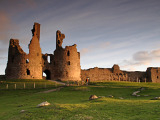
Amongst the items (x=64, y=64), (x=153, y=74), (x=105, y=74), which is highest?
(x=64, y=64)

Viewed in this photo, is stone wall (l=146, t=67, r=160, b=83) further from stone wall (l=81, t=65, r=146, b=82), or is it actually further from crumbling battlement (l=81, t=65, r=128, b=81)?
crumbling battlement (l=81, t=65, r=128, b=81)

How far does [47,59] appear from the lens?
58625 millimetres

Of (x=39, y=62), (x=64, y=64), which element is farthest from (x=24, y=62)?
(x=64, y=64)

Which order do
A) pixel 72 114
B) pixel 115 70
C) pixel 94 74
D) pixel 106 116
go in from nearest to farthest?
pixel 106 116
pixel 72 114
pixel 94 74
pixel 115 70

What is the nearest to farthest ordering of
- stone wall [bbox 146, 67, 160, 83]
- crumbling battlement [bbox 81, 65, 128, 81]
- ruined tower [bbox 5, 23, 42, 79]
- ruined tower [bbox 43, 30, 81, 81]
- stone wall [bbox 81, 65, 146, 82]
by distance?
ruined tower [bbox 5, 23, 42, 79]
ruined tower [bbox 43, 30, 81, 81]
crumbling battlement [bbox 81, 65, 128, 81]
stone wall [bbox 81, 65, 146, 82]
stone wall [bbox 146, 67, 160, 83]

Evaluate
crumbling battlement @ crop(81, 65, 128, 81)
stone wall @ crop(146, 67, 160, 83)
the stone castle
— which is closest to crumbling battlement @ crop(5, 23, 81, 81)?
the stone castle

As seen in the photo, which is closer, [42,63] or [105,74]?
[42,63]

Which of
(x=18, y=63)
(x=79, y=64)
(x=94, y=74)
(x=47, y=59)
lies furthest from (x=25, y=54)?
(x=94, y=74)

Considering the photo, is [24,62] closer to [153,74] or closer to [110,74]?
[110,74]

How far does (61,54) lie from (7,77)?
15.9 metres

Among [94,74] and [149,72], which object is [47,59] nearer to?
[94,74]

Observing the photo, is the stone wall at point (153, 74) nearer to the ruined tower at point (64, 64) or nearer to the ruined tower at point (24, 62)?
the ruined tower at point (64, 64)

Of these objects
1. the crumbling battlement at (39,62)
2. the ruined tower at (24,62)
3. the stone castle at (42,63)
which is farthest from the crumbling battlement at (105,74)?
the ruined tower at (24,62)

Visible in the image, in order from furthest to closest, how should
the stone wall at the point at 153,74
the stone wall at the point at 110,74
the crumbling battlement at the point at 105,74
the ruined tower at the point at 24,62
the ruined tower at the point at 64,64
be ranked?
the stone wall at the point at 153,74, the stone wall at the point at 110,74, the crumbling battlement at the point at 105,74, the ruined tower at the point at 64,64, the ruined tower at the point at 24,62
